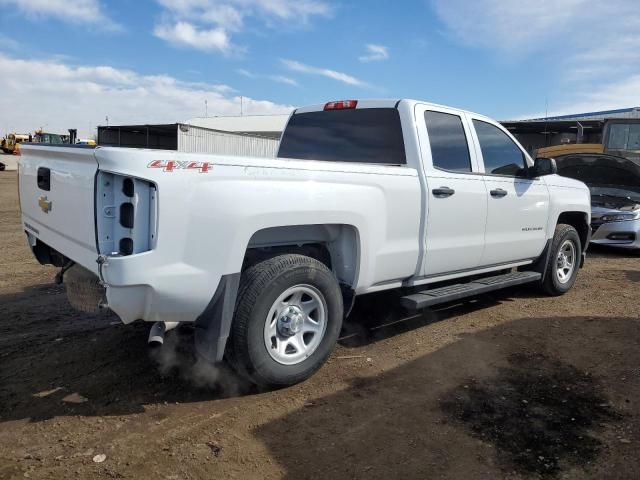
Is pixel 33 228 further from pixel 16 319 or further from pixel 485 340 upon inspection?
pixel 485 340

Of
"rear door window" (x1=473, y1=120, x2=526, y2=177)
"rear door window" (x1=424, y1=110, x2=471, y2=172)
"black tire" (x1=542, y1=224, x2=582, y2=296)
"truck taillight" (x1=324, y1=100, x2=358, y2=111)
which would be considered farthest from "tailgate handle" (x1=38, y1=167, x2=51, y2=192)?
"black tire" (x1=542, y1=224, x2=582, y2=296)

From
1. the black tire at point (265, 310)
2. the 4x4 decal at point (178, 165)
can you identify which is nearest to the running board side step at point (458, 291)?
the black tire at point (265, 310)

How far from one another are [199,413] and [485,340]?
2.74 m

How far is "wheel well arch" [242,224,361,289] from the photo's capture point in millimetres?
3664

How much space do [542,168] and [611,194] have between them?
6359 mm

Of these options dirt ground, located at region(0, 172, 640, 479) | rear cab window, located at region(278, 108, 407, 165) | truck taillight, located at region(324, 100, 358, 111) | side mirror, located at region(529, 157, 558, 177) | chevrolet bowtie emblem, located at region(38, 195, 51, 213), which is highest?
truck taillight, located at region(324, 100, 358, 111)

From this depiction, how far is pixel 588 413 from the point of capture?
3.42 meters

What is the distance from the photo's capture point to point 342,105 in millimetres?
5035

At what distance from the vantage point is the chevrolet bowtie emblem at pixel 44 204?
145 inches

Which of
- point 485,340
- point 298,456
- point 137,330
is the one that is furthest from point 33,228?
point 485,340

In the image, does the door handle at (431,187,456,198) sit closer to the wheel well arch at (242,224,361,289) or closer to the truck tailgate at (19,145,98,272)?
the wheel well arch at (242,224,361,289)

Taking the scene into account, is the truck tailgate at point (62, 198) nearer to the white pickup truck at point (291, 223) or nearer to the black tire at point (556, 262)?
the white pickup truck at point (291, 223)

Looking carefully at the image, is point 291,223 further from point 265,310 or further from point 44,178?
point 44,178

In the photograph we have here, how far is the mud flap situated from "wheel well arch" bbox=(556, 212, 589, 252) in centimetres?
493
